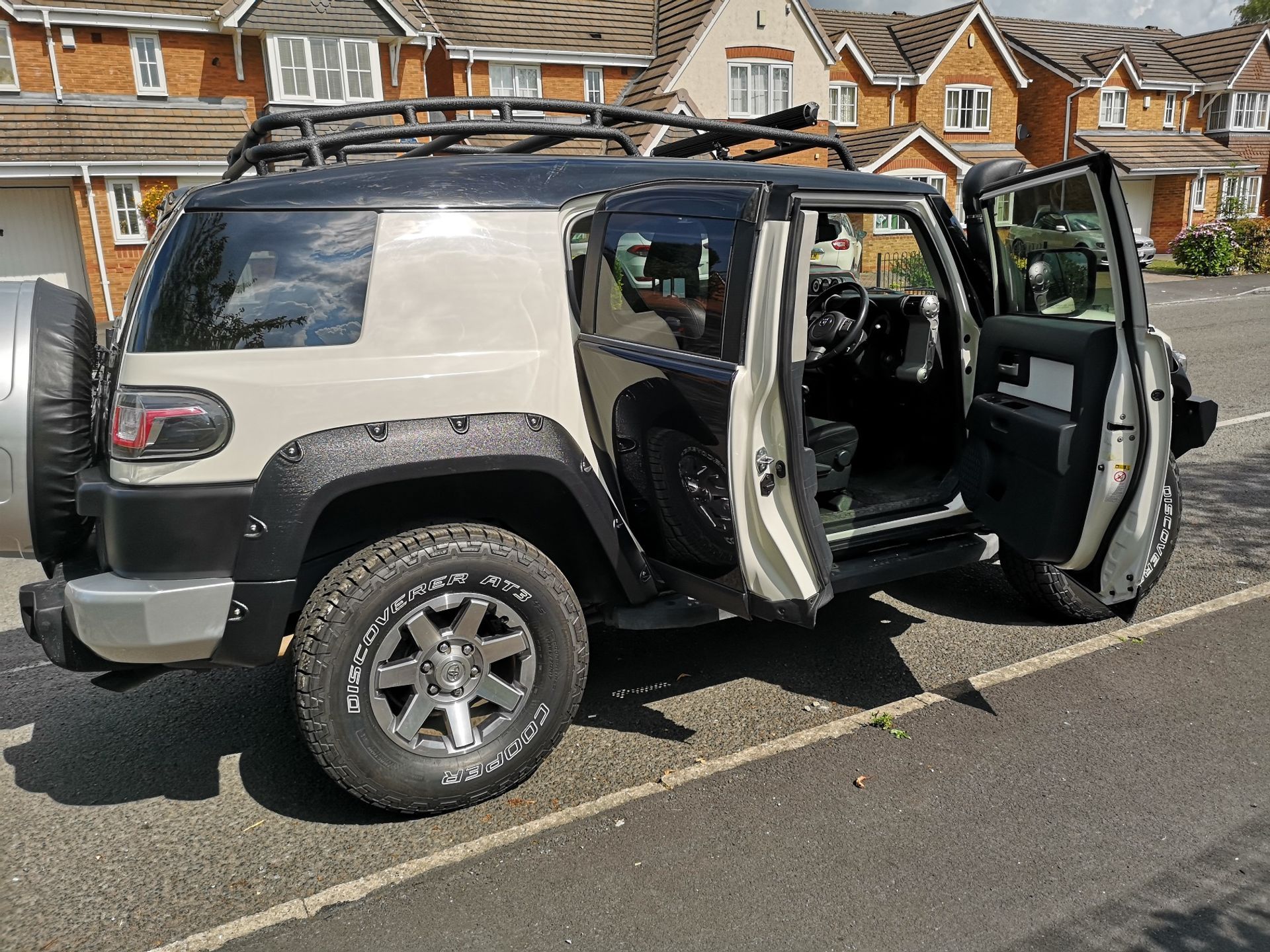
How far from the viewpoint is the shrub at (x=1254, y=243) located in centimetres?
2645

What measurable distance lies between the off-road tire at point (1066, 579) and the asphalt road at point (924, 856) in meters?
0.74

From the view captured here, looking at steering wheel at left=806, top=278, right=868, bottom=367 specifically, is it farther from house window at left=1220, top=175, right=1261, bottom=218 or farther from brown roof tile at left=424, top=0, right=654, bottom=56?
house window at left=1220, top=175, right=1261, bottom=218

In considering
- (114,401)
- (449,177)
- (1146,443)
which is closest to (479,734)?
(114,401)

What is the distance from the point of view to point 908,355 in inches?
186

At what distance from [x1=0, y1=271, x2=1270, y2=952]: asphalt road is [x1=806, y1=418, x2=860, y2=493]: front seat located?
0.68 metres

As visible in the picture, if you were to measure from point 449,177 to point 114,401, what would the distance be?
1219mm

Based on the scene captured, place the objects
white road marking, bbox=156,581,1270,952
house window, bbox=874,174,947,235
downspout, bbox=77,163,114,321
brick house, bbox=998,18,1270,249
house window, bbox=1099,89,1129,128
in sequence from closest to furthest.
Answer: white road marking, bbox=156,581,1270,952, house window, bbox=874,174,947,235, downspout, bbox=77,163,114,321, brick house, bbox=998,18,1270,249, house window, bbox=1099,89,1129,128

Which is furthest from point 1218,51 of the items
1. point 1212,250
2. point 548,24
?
point 548,24

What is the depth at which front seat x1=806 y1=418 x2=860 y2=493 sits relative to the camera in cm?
448

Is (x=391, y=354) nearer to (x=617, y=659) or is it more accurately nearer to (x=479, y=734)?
(x=479, y=734)

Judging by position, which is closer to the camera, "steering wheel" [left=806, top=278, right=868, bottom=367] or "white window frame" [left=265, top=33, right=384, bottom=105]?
"steering wheel" [left=806, top=278, right=868, bottom=367]

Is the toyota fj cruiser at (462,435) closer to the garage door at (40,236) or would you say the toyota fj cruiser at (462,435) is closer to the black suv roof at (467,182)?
the black suv roof at (467,182)

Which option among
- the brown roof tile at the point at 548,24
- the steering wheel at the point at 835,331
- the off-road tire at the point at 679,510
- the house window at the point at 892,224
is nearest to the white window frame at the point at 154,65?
the brown roof tile at the point at 548,24

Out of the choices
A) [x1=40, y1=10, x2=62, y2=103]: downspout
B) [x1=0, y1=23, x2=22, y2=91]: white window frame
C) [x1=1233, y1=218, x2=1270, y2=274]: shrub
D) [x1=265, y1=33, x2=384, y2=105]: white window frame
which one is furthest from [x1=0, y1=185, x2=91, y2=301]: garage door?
[x1=1233, y1=218, x2=1270, y2=274]: shrub
